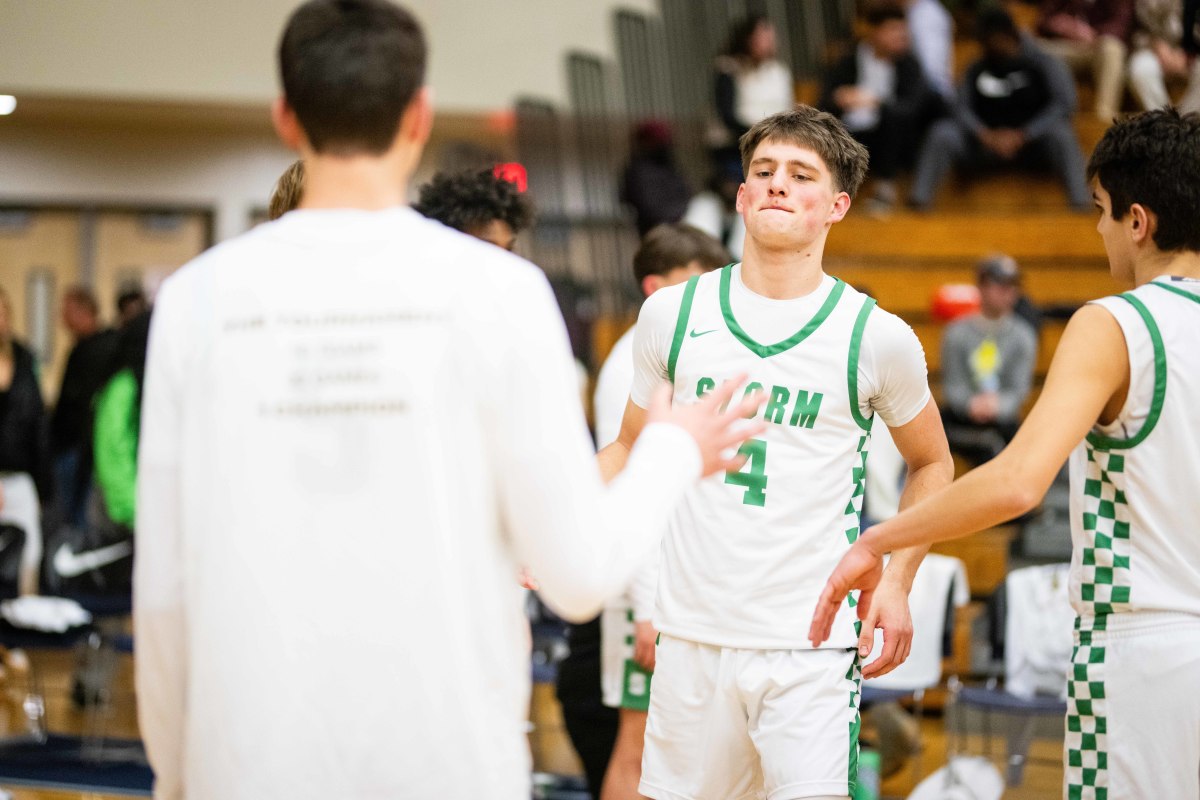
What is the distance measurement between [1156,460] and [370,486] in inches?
60.1

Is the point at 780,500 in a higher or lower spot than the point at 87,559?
higher

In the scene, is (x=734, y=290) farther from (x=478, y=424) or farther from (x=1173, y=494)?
(x=478, y=424)

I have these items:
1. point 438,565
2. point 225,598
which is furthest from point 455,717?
point 225,598

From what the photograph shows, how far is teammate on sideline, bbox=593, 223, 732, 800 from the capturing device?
4215 mm

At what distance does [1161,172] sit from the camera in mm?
2766

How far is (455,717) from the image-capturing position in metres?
1.95

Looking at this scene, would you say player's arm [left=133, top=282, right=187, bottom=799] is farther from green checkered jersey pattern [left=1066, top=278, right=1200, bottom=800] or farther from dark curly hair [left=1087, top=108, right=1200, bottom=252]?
dark curly hair [left=1087, top=108, right=1200, bottom=252]

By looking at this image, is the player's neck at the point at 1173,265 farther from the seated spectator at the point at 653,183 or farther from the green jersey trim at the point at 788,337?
the seated spectator at the point at 653,183

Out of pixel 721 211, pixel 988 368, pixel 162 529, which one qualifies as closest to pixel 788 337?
pixel 162 529

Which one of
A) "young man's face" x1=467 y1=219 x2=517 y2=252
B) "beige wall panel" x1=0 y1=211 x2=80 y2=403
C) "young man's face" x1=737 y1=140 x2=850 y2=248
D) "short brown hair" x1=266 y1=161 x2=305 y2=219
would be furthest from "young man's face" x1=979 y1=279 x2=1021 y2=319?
"beige wall panel" x1=0 y1=211 x2=80 y2=403

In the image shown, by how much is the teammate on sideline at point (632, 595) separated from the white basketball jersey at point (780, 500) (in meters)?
0.93

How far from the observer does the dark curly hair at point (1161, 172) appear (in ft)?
9.02

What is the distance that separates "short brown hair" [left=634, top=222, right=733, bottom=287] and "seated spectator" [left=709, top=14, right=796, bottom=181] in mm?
5608

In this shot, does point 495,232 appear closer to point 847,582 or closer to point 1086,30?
point 847,582
